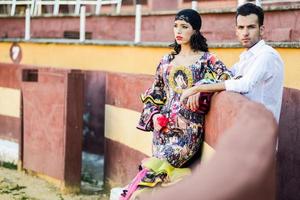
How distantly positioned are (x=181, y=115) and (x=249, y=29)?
615 millimetres

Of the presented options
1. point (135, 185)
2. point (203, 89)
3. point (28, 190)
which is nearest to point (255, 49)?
point (203, 89)

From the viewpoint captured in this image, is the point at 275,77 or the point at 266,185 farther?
the point at 275,77

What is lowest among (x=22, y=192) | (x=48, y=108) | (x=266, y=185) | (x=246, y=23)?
(x=22, y=192)

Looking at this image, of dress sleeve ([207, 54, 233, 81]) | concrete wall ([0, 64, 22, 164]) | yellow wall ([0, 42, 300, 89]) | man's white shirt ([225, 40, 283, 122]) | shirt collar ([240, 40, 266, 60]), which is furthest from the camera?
concrete wall ([0, 64, 22, 164])

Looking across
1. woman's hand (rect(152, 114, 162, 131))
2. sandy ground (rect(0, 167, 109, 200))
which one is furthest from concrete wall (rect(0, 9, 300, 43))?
woman's hand (rect(152, 114, 162, 131))

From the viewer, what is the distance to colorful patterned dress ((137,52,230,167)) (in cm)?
341

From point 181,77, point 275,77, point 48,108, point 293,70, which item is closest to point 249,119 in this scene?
point 275,77

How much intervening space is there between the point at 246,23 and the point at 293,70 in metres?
1.51

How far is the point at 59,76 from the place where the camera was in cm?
662

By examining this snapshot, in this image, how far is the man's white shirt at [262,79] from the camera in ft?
9.64

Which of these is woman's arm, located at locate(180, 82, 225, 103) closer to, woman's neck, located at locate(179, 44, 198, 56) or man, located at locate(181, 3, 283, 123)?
man, located at locate(181, 3, 283, 123)

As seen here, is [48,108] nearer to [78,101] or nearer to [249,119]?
[78,101]

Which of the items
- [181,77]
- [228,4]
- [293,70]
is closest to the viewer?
[181,77]

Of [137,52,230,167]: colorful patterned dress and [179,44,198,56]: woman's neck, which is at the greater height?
[179,44,198,56]: woman's neck
